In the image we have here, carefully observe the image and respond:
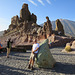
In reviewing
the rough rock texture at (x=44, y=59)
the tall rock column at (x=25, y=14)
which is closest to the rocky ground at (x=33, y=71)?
the rough rock texture at (x=44, y=59)

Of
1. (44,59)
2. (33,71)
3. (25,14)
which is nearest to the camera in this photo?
(33,71)

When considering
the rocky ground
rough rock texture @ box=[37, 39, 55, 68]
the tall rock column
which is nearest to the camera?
the rocky ground

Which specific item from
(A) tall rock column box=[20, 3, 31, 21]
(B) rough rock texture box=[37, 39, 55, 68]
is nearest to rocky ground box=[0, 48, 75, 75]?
(B) rough rock texture box=[37, 39, 55, 68]

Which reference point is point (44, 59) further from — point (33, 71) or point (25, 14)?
point (25, 14)

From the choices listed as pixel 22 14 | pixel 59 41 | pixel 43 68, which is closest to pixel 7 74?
pixel 43 68

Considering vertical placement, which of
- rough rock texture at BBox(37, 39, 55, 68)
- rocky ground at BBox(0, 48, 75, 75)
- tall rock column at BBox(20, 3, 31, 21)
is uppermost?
tall rock column at BBox(20, 3, 31, 21)

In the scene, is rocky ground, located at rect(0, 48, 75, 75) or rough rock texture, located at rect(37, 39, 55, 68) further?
rough rock texture, located at rect(37, 39, 55, 68)

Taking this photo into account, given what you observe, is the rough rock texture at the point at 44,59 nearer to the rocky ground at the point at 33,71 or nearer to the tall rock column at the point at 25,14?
the rocky ground at the point at 33,71

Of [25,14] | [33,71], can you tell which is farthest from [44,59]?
[25,14]

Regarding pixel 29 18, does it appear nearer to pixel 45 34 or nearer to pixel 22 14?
pixel 22 14

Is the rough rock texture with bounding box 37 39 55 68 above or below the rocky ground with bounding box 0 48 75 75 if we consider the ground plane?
above

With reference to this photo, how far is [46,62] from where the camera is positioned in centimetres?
545

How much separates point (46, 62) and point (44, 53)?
600mm

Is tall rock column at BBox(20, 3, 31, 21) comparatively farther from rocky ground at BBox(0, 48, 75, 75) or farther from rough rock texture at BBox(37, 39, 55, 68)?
rough rock texture at BBox(37, 39, 55, 68)
